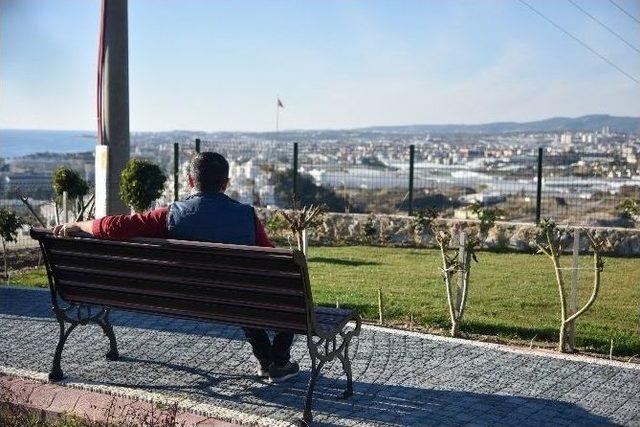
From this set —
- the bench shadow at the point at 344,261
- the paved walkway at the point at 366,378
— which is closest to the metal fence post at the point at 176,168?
the bench shadow at the point at 344,261

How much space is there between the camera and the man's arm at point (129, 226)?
194 inches

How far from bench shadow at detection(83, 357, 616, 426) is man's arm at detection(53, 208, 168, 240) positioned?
35.9 inches

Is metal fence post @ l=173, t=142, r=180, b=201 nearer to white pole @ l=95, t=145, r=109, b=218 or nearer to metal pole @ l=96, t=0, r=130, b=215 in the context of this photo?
white pole @ l=95, t=145, r=109, b=218

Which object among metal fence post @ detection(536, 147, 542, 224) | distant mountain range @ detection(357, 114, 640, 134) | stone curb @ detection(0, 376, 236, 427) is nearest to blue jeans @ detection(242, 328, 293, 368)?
stone curb @ detection(0, 376, 236, 427)

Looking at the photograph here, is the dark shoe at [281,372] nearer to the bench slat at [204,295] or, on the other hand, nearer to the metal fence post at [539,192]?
the bench slat at [204,295]

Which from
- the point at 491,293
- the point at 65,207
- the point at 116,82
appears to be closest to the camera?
the point at 116,82

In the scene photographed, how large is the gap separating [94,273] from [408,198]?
11.1m

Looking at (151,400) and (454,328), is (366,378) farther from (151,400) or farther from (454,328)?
(454,328)

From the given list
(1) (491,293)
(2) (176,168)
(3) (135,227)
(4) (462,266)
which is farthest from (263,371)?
(2) (176,168)

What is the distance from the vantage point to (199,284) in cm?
480

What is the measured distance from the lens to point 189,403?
477cm

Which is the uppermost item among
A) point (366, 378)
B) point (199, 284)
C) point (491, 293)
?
point (199, 284)

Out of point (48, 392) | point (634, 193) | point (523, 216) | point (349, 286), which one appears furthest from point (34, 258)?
point (634, 193)

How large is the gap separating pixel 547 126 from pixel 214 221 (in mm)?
25523
